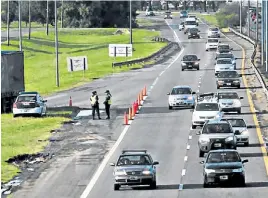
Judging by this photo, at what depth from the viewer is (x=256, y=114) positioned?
57375 millimetres

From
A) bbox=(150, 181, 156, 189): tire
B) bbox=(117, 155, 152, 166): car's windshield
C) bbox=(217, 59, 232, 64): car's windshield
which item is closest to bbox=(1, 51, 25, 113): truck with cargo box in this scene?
bbox=(217, 59, 232, 64): car's windshield

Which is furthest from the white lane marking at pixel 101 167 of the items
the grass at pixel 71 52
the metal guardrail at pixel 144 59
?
Result: the metal guardrail at pixel 144 59

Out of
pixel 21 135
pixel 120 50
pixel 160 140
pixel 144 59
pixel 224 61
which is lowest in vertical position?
pixel 21 135

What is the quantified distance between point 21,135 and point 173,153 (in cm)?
1092

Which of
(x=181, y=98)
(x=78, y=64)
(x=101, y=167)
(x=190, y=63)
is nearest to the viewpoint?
(x=101, y=167)

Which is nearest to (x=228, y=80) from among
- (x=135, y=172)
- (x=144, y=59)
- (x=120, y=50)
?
(x=120, y=50)

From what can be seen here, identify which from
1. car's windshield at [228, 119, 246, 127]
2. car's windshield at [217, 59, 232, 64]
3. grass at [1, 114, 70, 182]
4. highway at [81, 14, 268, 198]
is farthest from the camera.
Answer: car's windshield at [217, 59, 232, 64]

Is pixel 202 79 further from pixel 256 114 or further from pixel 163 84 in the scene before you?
pixel 256 114

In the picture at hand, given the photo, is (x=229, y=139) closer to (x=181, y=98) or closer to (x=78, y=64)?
(x=181, y=98)

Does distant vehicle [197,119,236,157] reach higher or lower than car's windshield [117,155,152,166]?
lower

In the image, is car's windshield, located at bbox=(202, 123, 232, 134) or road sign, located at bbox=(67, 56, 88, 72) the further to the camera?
road sign, located at bbox=(67, 56, 88, 72)

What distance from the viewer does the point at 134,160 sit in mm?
33906

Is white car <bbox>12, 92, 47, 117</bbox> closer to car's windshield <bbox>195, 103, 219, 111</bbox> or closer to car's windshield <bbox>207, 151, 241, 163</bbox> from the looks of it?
car's windshield <bbox>195, 103, 219, 111</bbox>

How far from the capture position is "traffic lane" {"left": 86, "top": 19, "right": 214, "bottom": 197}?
3472 centimetres
